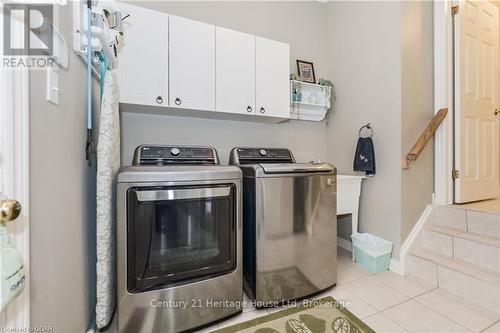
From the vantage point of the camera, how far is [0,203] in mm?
568

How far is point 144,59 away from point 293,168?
1305mm

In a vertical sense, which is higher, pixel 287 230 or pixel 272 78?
pixel 272 78

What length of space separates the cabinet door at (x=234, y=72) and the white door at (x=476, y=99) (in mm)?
1842

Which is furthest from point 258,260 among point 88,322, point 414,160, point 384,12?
point 384,12

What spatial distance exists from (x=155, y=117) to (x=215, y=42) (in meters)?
0.80

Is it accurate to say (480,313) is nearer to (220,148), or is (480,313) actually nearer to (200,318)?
(200,318)

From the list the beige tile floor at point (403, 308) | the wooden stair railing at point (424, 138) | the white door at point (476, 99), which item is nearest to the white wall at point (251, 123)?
the wooden stair railing at point (424, 138)

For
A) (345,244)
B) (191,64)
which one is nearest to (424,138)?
(345,244)

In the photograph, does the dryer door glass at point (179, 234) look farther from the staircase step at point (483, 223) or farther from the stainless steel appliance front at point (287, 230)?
the staircase step at point (483, 223)

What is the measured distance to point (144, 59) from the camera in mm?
1657

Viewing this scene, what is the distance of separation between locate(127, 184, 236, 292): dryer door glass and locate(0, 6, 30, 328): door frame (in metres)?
0.46

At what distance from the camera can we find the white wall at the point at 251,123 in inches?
78.4

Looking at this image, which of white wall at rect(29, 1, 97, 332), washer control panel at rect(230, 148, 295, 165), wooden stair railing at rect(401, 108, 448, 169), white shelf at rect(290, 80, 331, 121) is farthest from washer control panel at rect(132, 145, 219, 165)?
wooden stair railing at rect(401, 108, 448, 169)

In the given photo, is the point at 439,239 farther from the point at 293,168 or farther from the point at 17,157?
the point at 17,157
